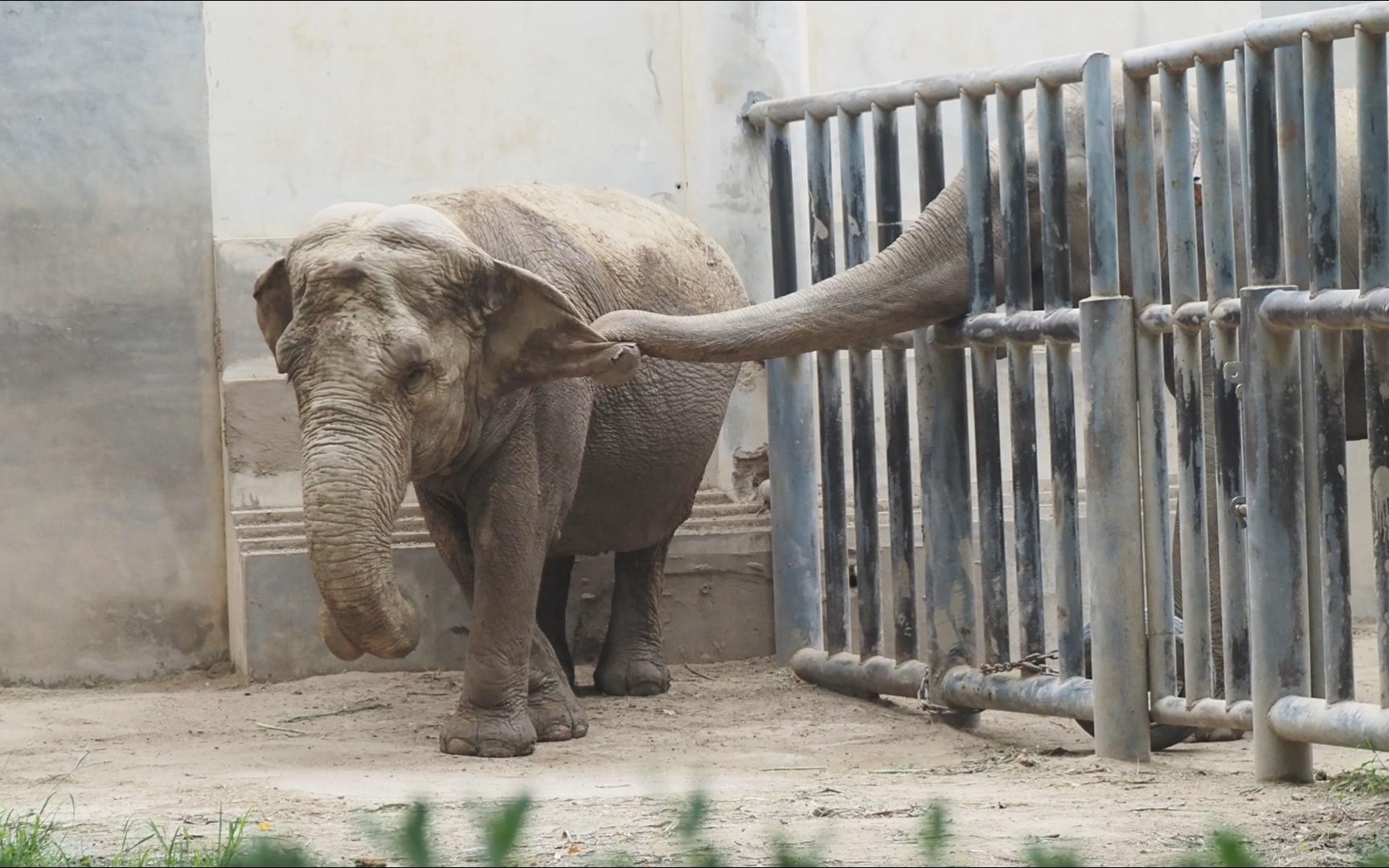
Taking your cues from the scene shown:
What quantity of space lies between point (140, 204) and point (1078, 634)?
380cm

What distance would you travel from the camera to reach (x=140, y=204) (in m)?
7.40

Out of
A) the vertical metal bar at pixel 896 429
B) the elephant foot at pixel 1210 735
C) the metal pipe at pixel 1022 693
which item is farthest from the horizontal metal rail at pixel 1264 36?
the elephant foot at pixel 1210 735

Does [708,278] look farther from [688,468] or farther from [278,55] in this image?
[278,55]

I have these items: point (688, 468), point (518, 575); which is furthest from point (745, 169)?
point (518, 575)

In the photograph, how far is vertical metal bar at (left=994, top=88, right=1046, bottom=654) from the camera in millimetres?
5887

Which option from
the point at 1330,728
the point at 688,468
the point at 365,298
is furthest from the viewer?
the point at 688,468

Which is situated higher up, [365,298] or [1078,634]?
[365,298]

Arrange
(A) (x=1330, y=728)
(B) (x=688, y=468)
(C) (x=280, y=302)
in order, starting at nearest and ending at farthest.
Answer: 1. (A) (x=1330, y=728)
2. (C) (x=280, y=302)
3. (B) (x=688, y=468)

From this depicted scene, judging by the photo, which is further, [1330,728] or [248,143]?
[248,143]

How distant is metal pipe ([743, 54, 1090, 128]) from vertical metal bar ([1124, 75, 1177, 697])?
0.29 meters

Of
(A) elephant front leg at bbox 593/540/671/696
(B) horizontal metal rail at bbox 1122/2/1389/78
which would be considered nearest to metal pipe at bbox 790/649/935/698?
(A) elephant front leg at bbox 593/540/671/696

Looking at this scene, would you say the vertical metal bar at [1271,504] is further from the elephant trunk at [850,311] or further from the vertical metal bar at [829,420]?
the vertical metal bar at [829,420]

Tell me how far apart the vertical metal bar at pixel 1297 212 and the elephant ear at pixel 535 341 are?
181 centimetres

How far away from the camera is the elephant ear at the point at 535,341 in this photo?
5.67 metres
